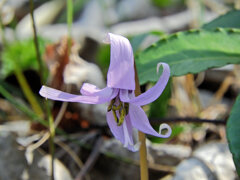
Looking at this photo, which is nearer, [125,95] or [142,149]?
[125,95]

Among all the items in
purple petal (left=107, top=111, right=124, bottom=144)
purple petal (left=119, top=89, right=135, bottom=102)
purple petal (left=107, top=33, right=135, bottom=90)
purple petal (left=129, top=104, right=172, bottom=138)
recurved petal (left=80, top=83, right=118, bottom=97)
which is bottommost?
purple petal (left=107, top=111, right=124, bottom=144)

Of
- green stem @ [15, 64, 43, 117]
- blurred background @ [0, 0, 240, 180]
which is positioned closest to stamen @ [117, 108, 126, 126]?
blurred background @ [0, 0, 240, 180]

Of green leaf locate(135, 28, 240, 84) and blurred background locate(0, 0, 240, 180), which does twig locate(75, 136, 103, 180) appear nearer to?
blurred background locate(0, 0, 240, 180)

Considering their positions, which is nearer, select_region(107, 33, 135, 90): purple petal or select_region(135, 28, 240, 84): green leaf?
select_region(107, 33, 135, 90): purple petal

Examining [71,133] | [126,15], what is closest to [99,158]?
[71,133]

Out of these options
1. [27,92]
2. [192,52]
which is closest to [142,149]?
[192,52]

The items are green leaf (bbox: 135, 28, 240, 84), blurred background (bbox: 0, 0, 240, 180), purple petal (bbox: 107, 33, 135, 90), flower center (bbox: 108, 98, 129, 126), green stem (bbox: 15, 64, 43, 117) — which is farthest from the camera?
green stem (bbox: 15, 64, 43, 117)

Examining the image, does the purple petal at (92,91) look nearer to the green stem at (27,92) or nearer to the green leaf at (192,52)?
the green leaf at (192,52)

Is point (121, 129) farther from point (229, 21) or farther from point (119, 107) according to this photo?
point (229, 21)
